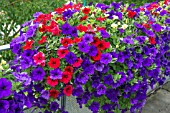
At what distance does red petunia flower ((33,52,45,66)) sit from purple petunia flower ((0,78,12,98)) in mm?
383

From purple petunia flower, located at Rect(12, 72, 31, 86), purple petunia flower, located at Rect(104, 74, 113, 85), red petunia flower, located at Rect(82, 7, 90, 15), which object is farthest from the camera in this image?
red petunia flower, located at Rect(82, 7, 90, 15)

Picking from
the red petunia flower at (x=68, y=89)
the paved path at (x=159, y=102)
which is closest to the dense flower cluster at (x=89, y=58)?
the red petunia flower at (x=68, y=89)

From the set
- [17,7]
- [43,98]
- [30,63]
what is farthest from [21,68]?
[17,7]

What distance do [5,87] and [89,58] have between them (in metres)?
0.69

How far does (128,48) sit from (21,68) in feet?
2.81

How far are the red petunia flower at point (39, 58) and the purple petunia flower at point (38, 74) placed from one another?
0.05 metres

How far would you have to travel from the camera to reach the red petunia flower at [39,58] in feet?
6.11

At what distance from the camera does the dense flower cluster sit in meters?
1.87

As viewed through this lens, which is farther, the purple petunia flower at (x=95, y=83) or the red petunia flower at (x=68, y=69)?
the purple petunia flower at (x=95, y=83)

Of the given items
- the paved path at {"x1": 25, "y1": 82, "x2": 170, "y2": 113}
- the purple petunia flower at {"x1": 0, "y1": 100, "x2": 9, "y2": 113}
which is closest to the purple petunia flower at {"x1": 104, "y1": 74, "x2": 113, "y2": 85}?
the purple petunia flower at {"x1": 0, "y1": 100, "x2": 9, "y2": 113}

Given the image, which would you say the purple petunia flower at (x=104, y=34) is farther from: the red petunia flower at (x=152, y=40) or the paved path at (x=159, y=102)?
the paved path at (x=159, y=102)

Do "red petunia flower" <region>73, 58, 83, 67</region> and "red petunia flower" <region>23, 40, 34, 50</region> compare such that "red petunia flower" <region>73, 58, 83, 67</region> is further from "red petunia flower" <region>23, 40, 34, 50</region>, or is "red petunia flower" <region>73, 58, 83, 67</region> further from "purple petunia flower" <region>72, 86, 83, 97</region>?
"red petunia flower" <region>23, 40, 34, 50</region>

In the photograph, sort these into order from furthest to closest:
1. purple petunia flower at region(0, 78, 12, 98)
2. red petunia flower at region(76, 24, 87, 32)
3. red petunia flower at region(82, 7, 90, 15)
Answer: red petunia flower at region(82, 7, 90, 15) → red petunia flower at region(76, 24, 87, 32) → purple petunia flower at region(0, 78, 12, 98)

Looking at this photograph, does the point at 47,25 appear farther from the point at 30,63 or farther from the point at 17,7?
the point at 17,7
